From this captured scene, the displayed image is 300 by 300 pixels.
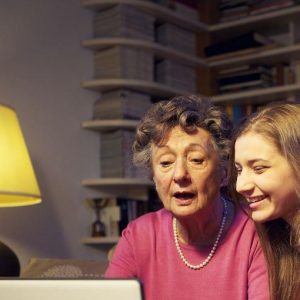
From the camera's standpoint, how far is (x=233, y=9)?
3516mm

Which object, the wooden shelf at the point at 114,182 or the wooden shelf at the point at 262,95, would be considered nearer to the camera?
the wooden shelf at the point at 114,182

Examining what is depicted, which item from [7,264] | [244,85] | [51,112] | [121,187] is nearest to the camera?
[7,264]

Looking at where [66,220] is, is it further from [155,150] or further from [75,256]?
[155,150]

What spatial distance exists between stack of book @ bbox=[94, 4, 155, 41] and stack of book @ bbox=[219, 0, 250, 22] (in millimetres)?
531

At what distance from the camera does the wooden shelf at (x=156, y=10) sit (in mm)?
3115

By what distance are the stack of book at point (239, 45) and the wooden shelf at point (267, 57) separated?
0.03 metres

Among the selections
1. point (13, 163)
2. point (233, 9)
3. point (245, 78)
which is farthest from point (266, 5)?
point (13, 163)

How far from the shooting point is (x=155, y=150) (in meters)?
1.48

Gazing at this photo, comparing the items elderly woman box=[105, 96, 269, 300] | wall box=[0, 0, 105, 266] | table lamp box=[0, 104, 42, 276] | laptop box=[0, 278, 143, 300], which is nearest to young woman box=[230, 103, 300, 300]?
elderly woman box=[105, 96, 269, 300]

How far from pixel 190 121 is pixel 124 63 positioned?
1.69m

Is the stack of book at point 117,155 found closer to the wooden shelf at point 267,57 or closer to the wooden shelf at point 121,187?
the wooden shelf at point 121,187

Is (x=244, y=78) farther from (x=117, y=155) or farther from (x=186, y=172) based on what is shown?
(x=186, y=172)

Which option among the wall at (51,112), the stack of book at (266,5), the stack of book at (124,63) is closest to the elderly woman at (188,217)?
the wall at (51,112)

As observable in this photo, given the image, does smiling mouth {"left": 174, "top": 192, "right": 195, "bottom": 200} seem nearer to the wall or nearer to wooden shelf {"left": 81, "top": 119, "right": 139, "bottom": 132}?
the wall
